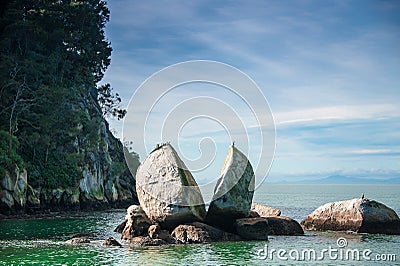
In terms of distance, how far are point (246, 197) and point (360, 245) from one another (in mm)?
6036

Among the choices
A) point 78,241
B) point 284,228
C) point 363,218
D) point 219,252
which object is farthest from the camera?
point 284,228

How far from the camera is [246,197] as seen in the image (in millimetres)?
26438

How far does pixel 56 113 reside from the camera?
52750 mm

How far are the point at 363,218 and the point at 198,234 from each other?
10147 millimetres

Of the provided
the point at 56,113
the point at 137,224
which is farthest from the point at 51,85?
the point at 137,224

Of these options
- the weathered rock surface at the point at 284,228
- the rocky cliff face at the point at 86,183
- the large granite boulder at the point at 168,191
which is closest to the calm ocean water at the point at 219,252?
the weathered rock surface at the point at 284,228

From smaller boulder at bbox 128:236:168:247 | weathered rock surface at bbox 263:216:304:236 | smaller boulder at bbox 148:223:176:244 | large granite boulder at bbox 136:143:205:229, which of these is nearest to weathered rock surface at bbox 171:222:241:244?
smaller boulder at bbox 148:223:176:244

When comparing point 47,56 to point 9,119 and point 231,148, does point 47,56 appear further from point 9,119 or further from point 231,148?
point 231,148

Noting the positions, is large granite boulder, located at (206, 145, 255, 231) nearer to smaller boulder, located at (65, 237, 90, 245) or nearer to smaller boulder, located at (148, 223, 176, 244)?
smaller boulder, located at (148, 223, 176, 244)

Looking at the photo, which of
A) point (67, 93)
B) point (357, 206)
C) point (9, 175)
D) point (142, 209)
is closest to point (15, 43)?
point (67, 93)

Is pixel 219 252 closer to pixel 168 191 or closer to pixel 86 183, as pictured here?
pixel 168 191

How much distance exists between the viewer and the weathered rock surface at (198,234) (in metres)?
24.7

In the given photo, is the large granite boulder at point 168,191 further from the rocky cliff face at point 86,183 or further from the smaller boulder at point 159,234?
the rocky cliff face at point 86,183

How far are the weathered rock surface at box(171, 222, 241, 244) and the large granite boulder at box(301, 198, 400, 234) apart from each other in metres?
7.70
